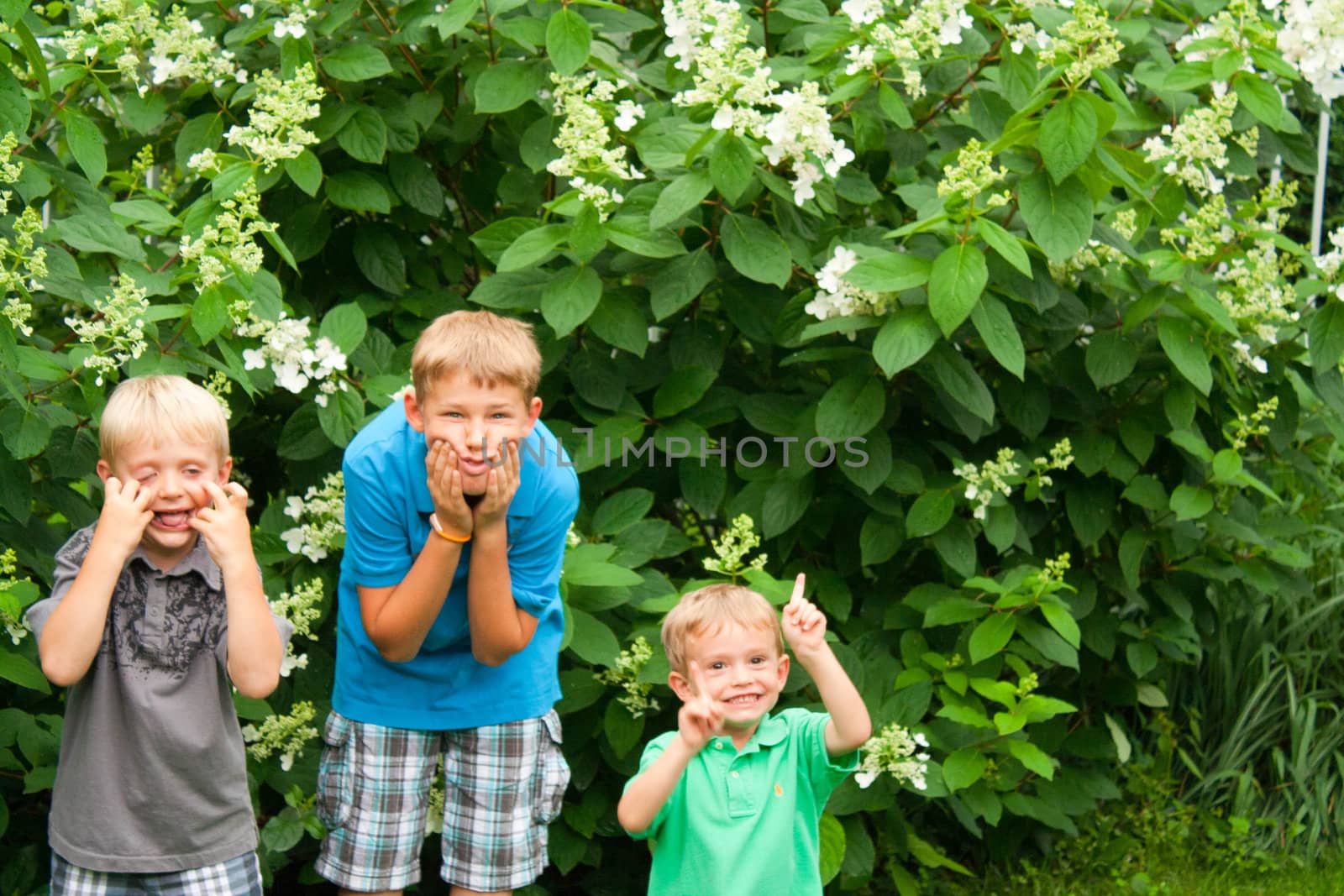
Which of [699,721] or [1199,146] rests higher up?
[1199,146]

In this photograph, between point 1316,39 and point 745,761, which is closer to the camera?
point 745,761

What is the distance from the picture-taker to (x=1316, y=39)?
10.1ft

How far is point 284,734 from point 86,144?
1.22m

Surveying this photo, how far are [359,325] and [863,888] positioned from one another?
1803 mm

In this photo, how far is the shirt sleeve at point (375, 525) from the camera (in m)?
2.38

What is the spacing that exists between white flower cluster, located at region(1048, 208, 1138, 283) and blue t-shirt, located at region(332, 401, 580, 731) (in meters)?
1.33

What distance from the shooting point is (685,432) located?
317 centimetres

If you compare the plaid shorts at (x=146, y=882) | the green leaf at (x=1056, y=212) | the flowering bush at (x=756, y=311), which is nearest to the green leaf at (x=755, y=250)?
the flowering bush at (x=756, y=311)

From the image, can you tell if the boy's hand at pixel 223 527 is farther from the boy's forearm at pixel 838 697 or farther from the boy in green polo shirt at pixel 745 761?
the boy's forearm at pixel 838 697

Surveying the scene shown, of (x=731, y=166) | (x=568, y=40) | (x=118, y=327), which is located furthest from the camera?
(x=568, y=40)

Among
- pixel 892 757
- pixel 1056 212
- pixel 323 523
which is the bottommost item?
pixel 892 757

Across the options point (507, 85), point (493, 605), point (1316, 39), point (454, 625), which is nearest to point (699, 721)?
point (493, 605)

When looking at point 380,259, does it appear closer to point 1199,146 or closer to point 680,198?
point 680,198

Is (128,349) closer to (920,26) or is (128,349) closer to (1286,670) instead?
(920,26)
